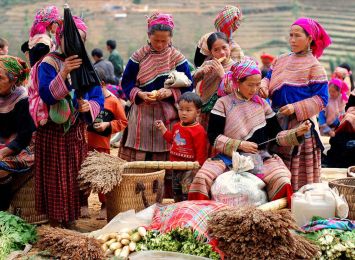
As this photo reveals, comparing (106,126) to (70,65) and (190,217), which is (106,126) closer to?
(70,65)

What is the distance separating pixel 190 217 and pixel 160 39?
2.18 meters

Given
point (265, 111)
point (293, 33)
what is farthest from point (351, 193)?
point (293, 33)

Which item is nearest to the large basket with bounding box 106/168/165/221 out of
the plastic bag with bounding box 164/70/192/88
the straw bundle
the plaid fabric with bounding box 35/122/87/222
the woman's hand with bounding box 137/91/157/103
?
the straw bundle

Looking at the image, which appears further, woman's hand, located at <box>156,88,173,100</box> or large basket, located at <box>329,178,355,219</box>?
woman's hand, located at <box>156,88,173,100</box>

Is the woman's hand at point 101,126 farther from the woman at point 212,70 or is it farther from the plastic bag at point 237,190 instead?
the plastic bag at point 237,190

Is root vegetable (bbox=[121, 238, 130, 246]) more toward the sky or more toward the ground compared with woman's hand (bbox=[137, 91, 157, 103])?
more toward the ground

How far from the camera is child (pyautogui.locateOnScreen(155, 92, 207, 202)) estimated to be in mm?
7723

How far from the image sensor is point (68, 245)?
6445 millimetres

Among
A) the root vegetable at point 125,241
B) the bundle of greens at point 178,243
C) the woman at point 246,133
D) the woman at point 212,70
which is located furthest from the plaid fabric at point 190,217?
the woman at point 212,70

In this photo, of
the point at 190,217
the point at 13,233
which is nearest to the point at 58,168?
the point at 13,233

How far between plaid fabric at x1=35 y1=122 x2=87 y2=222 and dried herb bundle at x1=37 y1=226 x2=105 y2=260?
578mm

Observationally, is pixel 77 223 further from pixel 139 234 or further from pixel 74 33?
pixel 74 33

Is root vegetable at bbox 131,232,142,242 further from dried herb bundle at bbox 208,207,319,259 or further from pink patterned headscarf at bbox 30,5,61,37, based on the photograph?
pink patterned headscarf at bbox 30,5,61,37

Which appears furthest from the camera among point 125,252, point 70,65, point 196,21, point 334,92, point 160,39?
point 196,21
